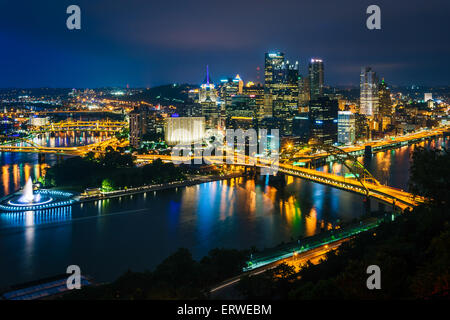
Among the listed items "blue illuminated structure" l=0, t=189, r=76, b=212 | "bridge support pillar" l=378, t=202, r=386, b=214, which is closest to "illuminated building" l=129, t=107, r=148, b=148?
"blue illuminated structure" l=0, t=189, r=76, b=212

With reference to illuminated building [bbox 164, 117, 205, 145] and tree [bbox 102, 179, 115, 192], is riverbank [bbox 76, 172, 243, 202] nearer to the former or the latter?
tree [bbox 102, 179, 115, 192]

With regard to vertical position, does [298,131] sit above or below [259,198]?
above

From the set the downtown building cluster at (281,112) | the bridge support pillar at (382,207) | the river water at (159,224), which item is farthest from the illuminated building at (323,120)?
the bridge support pillar at (382,207)

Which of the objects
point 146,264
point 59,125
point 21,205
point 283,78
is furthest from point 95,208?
point 59,125

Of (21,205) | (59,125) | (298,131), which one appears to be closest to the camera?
(21,205)

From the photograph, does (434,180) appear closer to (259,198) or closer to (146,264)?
(146,264)

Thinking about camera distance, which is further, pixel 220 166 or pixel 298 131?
pixel 298 131
